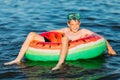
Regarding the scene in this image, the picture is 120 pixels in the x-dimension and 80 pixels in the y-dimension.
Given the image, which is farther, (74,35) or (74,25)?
(74,35)

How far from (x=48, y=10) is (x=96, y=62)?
7.42 metres

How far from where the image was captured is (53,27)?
12.2 metres

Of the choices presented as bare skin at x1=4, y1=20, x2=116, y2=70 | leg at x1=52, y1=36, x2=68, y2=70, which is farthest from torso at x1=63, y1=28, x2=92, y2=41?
leg at x1=52, y1=36, x2=68, y2=70

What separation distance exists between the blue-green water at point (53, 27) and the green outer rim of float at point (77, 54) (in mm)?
119

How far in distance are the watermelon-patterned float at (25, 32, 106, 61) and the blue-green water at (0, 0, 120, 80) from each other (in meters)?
0.14

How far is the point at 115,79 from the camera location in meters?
7.42

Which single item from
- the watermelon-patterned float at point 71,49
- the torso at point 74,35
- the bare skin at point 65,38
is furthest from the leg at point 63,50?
the torso at point 74,35

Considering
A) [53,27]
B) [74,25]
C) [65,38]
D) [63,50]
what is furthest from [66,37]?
[53,27]

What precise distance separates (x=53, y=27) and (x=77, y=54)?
155 inches

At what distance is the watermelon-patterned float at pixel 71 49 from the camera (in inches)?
326

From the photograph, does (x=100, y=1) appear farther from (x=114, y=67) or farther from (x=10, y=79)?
(x=10, y=79)

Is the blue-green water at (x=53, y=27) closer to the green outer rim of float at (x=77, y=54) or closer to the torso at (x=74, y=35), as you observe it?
the green outer rim of float at (x=77, y=54)

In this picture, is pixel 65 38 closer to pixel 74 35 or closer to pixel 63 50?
pixel 63 50

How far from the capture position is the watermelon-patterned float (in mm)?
8273
